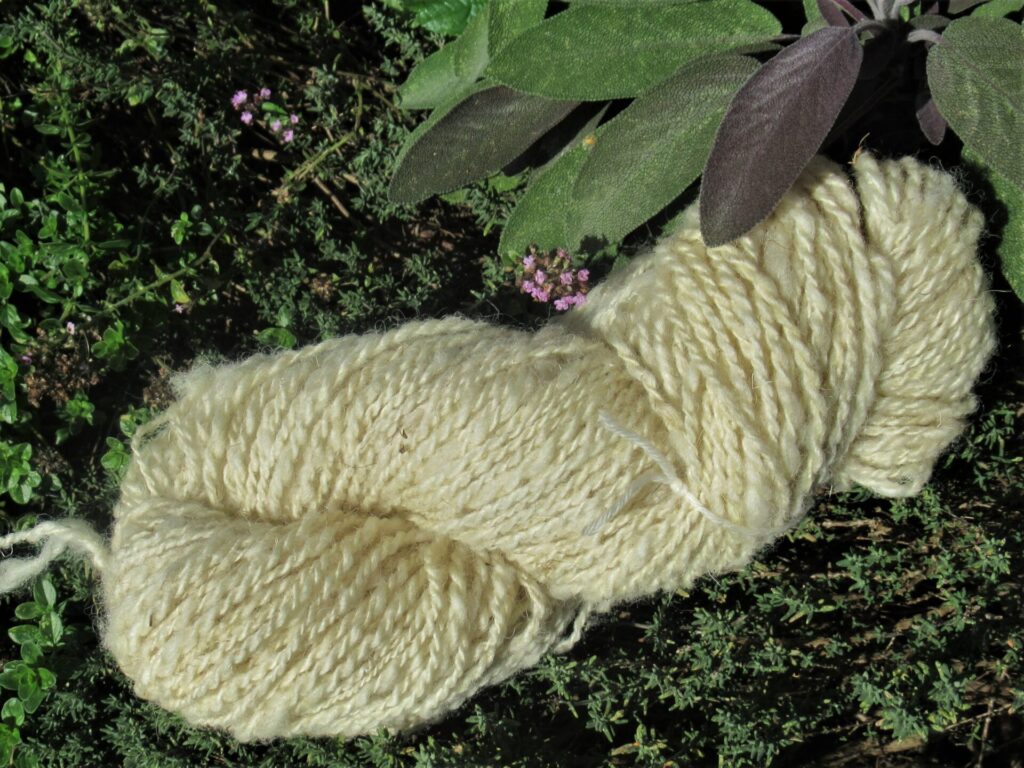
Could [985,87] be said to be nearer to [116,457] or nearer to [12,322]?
[116,457]

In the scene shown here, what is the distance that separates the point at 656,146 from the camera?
129 centimetres

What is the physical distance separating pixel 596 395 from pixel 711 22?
1.81ft

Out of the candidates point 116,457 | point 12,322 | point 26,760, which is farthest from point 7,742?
point 12,322

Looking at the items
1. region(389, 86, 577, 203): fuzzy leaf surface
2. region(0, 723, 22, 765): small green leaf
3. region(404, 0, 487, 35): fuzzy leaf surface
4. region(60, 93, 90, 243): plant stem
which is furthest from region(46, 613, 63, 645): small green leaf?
region(404, 0, 487, 35): fuzzy leaf surface

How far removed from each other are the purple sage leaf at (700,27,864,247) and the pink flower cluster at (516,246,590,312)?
1.04ft

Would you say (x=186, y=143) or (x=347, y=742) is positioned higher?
(x=186, y=143)

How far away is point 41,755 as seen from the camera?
1396mm

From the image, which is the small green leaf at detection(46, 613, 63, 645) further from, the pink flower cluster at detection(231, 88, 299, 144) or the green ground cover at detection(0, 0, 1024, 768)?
the pink flower cluster at detection(231, 88, 299, 144)

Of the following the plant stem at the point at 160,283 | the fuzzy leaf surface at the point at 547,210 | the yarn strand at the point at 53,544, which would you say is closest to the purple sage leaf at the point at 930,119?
the fuzzy leaf surface at the point at 547,210

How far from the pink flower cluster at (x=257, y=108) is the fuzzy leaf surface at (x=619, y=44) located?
20.1 inches

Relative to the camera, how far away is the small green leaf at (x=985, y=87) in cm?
115

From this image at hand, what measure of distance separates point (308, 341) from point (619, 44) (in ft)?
2.21

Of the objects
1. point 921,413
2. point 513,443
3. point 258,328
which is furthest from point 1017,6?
point 258,328

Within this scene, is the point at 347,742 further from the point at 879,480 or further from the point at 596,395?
the point at 879,480
